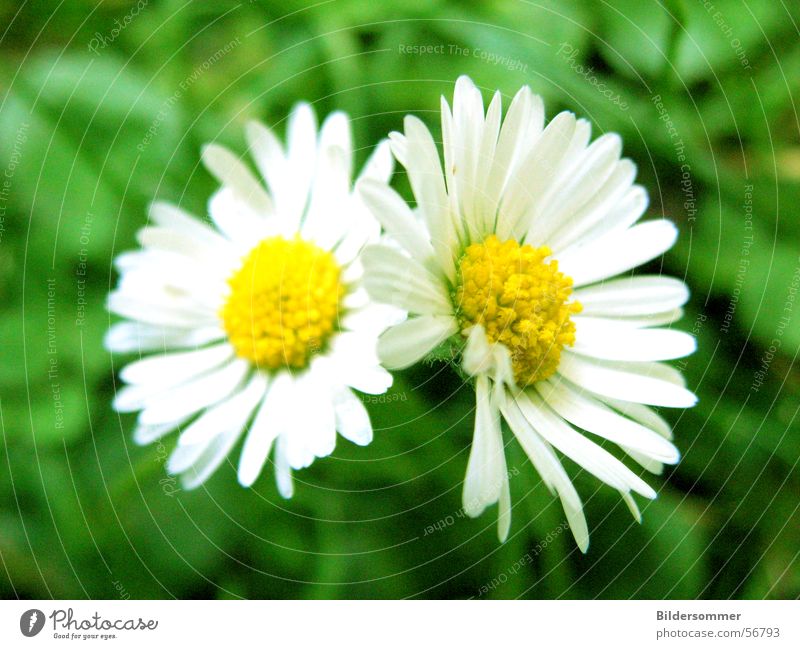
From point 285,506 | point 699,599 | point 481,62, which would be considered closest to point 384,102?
point 481,62

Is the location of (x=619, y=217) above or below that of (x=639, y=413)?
above

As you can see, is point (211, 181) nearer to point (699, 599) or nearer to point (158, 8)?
point (158, 8)

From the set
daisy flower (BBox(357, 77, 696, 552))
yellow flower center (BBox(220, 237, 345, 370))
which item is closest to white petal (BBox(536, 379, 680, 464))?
daisy flower (BBox(357, 77, 696, 552))

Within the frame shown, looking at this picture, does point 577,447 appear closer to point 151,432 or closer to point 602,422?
point 602,422

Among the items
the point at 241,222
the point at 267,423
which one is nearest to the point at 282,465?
the point at 267,423
